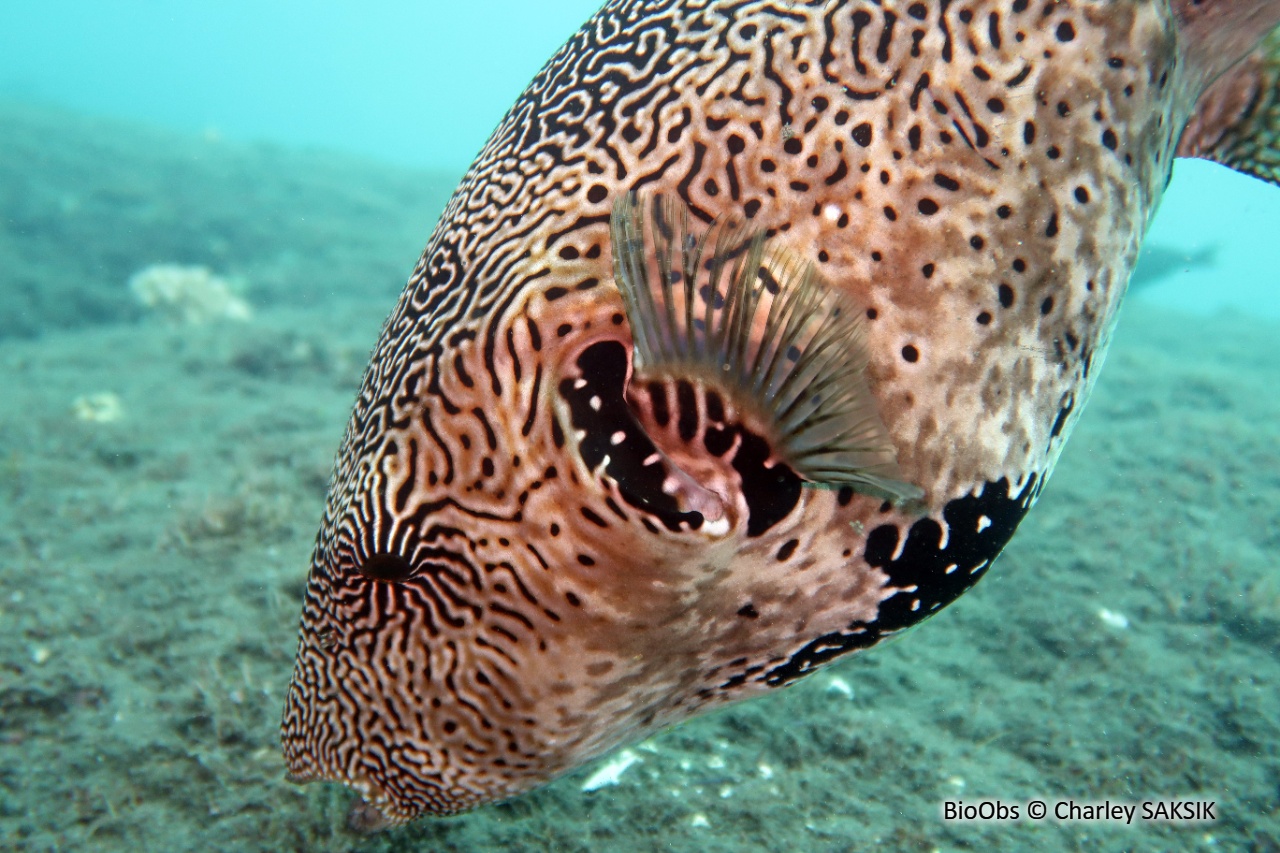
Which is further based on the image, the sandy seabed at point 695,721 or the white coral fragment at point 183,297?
the white coral fragment at point 183,297

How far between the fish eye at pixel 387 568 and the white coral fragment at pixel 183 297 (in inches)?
506

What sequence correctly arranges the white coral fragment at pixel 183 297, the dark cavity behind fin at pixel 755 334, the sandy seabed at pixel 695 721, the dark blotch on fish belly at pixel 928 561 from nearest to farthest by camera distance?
1. the dark cavity behind fin at pixel 755 334
2. the dark blotch on fish belly at pixel 928 561
3. the sandy seabed at pixel 695 721
4. the white coral fragment at pixel 183 297

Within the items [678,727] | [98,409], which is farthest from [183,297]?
[678,727]

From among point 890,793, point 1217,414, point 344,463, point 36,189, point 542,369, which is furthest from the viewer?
point 36,189

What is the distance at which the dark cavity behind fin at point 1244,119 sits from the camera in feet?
7.64

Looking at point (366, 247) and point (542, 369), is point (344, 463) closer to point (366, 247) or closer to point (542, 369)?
point (542, 369)

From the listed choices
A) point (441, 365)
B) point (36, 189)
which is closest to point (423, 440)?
point (441, 365)

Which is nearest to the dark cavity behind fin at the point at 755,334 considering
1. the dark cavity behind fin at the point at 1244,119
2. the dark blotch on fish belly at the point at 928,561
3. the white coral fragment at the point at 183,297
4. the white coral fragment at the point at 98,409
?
the dark blotch on fish belly at the point at 928,561

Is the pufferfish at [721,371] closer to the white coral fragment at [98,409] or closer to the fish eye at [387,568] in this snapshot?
the fish eye at [387,568]

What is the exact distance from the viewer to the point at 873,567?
1751 millimetres

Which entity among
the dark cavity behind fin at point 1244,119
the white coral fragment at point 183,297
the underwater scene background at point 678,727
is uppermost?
the dark cavity behind fin at point 1244,119

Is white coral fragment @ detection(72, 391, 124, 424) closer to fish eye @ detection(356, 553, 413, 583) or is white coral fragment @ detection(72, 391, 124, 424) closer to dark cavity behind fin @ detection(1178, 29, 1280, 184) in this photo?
fish eye @ detection(356, 553, 413, 583)

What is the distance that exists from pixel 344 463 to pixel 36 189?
2023 cm

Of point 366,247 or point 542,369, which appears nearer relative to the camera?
point 542,369
